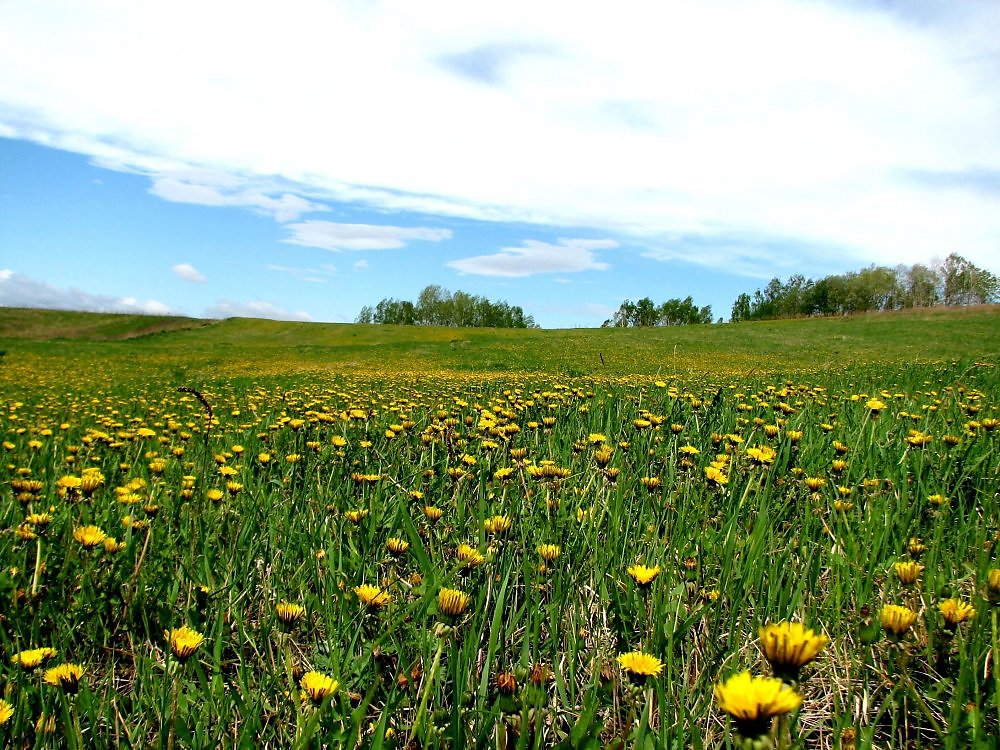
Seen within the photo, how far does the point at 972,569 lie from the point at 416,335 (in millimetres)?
45477

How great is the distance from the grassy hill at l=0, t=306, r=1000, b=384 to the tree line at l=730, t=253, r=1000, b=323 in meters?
31.5

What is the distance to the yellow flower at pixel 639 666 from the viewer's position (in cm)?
117

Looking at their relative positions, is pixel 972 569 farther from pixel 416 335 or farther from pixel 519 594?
pixel 416 335

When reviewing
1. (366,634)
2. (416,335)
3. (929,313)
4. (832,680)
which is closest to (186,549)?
(366,634)

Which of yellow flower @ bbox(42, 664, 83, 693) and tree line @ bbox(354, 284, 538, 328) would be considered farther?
tree line @ bbox(354, 284, 538, 328)

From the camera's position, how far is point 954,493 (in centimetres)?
255

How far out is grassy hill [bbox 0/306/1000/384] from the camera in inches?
616

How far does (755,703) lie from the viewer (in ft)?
2.48

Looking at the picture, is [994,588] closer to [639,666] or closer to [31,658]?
[639,666]

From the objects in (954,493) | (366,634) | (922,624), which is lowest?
(366,634)

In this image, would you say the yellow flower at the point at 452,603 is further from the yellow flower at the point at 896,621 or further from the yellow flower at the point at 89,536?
the yellow flower at the point at 89,536

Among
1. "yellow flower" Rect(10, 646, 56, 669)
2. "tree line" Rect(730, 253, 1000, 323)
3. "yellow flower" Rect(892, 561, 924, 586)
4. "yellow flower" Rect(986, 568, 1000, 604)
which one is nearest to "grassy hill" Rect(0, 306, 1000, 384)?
"yellow flower" Rect(892, 561, 924, 586)

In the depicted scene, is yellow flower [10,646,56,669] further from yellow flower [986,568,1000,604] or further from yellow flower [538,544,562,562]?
yellow flower [986,568,1000,604]

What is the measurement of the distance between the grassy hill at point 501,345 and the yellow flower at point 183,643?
18.2 feet
